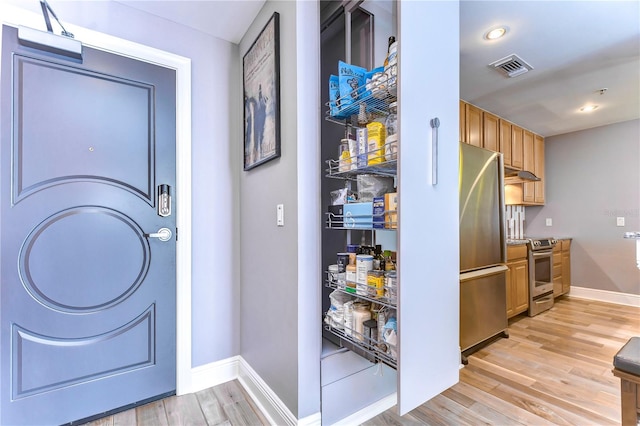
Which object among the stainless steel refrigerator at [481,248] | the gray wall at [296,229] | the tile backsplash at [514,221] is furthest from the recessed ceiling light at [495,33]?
the tile backsplash at [514,221]

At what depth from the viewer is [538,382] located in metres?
2.00

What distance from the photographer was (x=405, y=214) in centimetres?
102

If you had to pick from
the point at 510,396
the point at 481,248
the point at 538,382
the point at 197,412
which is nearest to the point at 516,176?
the point at 481,248

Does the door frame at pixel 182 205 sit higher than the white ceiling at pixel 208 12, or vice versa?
the white ceiling at pixel 208 12

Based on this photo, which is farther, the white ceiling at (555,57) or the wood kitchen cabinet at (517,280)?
the wood kitchen cabinet at (517,280)

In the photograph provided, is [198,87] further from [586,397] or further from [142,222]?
[586,397]

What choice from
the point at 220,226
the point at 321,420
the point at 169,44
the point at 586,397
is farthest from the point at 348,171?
the point at 586,397

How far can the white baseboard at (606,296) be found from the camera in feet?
12.5

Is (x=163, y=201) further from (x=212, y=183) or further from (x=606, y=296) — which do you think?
(x=606, y=296)

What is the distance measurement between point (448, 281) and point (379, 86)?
0.83 metres

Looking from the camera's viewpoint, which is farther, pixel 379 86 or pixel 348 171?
pixel 348 171

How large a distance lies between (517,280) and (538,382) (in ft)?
4.55

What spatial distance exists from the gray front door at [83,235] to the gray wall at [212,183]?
0.51 ft

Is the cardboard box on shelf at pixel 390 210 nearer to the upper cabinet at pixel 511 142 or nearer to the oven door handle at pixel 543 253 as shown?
the upper cabinet at pixel 511 142
